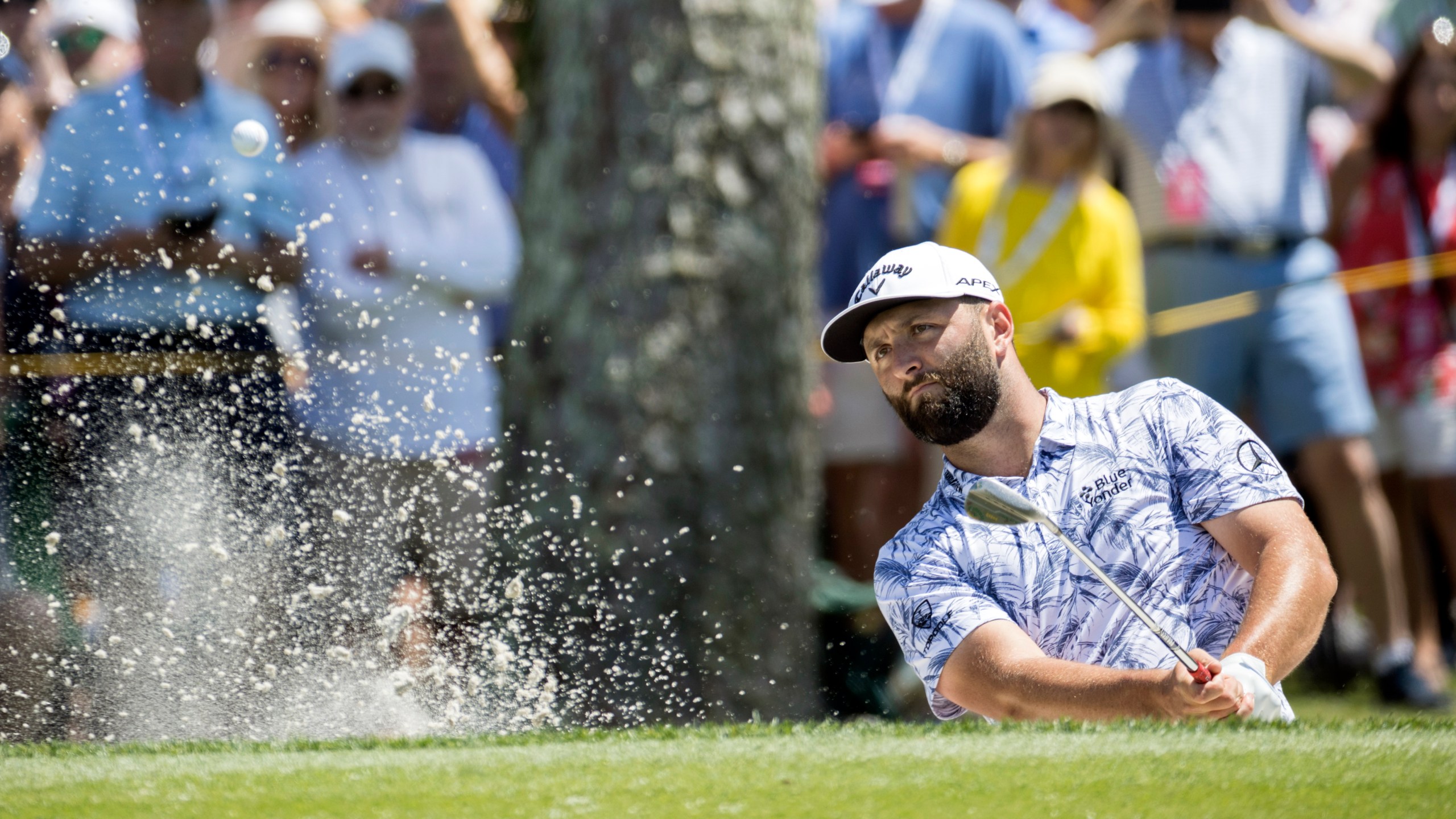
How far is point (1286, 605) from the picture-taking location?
3.37 m

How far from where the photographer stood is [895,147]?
21.8 feet

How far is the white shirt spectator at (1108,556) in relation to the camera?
11.7ft

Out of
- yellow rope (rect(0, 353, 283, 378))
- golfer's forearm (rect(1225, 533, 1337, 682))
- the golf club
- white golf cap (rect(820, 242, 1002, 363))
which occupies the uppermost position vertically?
yellow rope (rect(0, 353, 283, 378))

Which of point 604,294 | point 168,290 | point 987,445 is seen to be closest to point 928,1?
point 604,294

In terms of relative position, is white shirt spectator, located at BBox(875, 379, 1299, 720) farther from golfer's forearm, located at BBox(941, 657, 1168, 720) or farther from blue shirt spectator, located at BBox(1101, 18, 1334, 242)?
blue shirt spectator, located at BBox(1101, 18, 1334, 242)

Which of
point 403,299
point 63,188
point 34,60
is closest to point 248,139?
point 63,188

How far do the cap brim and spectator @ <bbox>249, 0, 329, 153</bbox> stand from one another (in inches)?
124

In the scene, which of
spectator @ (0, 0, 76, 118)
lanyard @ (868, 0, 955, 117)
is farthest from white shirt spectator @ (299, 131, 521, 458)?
lanyard @ (868, 0, 955, 117)

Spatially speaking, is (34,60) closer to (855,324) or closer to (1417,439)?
(855,324)

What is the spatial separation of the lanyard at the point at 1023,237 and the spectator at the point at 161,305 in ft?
7.71

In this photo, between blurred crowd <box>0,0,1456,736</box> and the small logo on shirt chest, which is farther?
blurred crowd <box>0,0,1456,736</box>

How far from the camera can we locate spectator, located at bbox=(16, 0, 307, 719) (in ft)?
18.8

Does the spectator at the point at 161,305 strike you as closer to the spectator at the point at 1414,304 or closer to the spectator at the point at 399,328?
the spectator at the point at 399,328

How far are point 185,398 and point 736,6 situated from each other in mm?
2377
